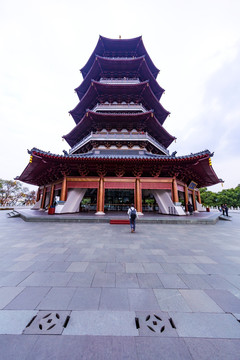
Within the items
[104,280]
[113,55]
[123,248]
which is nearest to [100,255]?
[123,248]

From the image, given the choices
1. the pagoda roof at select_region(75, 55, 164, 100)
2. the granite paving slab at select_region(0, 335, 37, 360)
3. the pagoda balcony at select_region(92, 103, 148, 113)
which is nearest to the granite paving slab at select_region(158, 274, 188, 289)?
the granite paving slab at select_region(0, 335, 37, 360)

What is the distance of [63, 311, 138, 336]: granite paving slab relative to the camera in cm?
157

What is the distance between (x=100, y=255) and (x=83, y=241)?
157 centimetres

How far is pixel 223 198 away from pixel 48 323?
4262 cm

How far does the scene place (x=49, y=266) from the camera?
3.25 meters

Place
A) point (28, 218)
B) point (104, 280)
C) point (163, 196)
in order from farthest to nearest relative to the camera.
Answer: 1. point (163, 196)
2. point (28, 218)
3. point (104, 280)

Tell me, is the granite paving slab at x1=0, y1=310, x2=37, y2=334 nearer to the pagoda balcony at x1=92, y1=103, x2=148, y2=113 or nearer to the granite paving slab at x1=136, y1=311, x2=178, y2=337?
the granite paving slab at x1=136, y1=311, x2=178, y2=337

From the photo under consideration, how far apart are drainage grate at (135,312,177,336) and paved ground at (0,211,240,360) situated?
0.01m

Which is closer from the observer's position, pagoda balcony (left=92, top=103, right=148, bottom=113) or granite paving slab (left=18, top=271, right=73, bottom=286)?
granite paving slab (left=18, top=271, right=73, bottom=286)

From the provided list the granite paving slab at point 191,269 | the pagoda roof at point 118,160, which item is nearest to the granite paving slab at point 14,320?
the granite paving slab at point 191,269

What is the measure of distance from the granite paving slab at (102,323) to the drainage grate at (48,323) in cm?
8

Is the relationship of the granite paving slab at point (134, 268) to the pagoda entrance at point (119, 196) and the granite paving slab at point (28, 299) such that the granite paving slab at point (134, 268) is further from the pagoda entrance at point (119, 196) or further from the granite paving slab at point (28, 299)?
the pagoda entrance at point (119, 196)

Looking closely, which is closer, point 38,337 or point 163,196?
point 38,337

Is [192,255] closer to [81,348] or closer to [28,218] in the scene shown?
[81,348]
